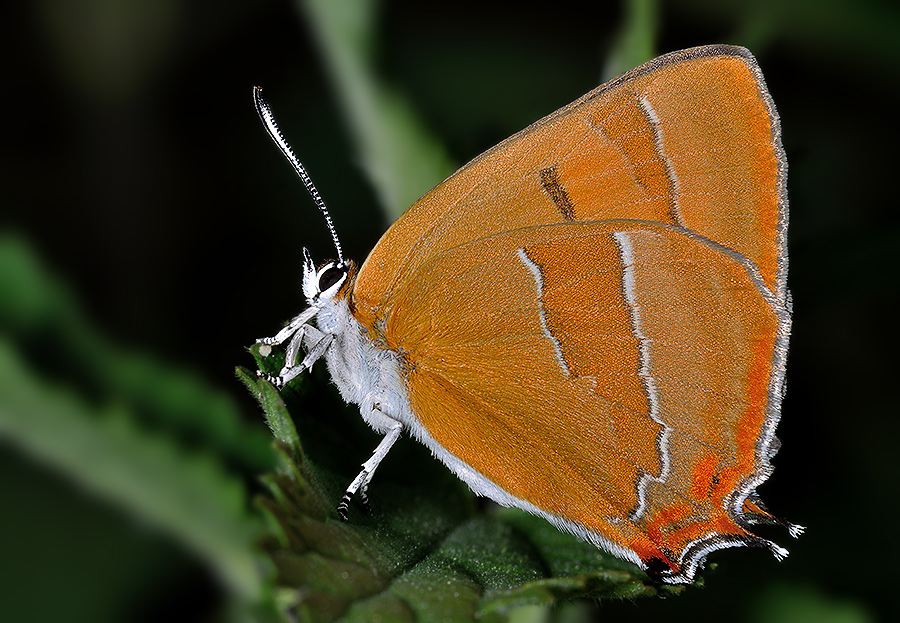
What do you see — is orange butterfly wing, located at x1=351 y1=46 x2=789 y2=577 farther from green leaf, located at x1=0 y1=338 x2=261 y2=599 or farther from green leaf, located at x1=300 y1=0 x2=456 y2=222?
green leaf, located at x1=0 y1=338 x2=261 y2=599

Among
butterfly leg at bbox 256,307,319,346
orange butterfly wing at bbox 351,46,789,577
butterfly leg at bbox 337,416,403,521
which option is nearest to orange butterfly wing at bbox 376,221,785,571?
orange butterfly wing at bbox 351,46,789,577

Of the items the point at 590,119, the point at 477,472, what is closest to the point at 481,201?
the point at 590,119

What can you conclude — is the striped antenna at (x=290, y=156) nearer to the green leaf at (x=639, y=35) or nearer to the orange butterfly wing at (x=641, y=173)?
the orange butterfly wing at (x=641, y=173)

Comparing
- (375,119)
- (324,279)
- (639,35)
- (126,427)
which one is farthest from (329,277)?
(639,35)

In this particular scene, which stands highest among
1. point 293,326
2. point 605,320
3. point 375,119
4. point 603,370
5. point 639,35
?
point 375,119

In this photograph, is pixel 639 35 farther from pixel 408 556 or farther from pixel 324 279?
pixel 408 556

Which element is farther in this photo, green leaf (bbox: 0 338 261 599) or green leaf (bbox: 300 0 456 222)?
green leaf (bbox: 300 0 456 222)
